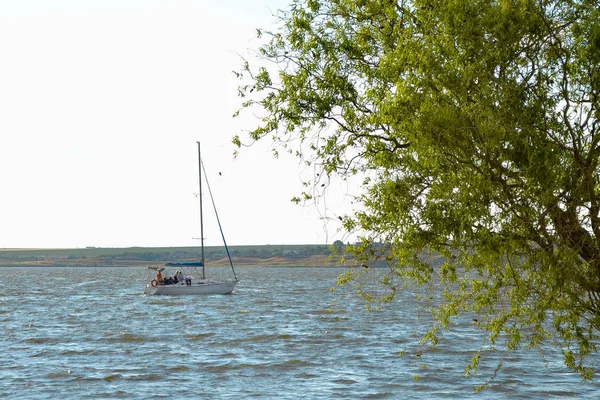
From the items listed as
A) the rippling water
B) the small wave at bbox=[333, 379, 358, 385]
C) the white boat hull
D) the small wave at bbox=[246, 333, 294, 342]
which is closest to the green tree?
the rippling water

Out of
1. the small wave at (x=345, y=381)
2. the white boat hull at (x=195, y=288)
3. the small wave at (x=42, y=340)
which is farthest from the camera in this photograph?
the white boat hull at (x=195, y=288)

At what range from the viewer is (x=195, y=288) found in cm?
9300

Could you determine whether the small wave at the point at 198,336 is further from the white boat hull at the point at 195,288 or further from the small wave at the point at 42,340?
the white boat hull at the point at 195,288

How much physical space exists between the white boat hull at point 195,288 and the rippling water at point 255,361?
24863 millimetres

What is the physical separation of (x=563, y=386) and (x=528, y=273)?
1755cm

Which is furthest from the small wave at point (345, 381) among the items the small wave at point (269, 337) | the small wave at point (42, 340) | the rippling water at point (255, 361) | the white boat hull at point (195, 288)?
the white boat hull at point (195, 288)

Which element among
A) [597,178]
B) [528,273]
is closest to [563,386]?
[528,273]

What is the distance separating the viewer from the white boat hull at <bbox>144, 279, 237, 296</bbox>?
92.8m

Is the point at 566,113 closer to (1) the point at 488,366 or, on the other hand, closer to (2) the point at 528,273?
(2) the point at 528,273

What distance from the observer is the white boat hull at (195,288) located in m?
92.8

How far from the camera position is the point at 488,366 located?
36844mm

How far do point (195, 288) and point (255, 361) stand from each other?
180 feet

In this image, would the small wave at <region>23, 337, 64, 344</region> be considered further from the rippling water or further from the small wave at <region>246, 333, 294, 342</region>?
the small wave at <region>246, 333, 294, 342</region>

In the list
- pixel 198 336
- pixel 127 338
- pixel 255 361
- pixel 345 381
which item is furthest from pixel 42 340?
pixel 345 381
